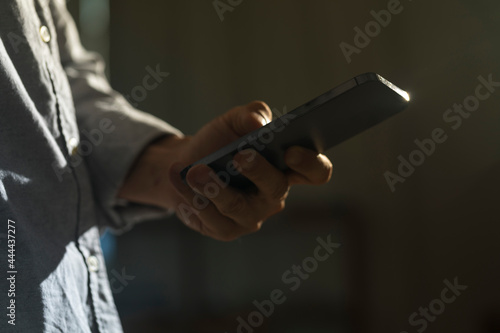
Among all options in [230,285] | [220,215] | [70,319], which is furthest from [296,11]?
[70,319]

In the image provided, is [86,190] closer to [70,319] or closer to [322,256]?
[70,319]

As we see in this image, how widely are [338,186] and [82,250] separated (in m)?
1.20

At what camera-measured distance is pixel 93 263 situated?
516 mm

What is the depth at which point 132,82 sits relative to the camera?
194 centimetres
